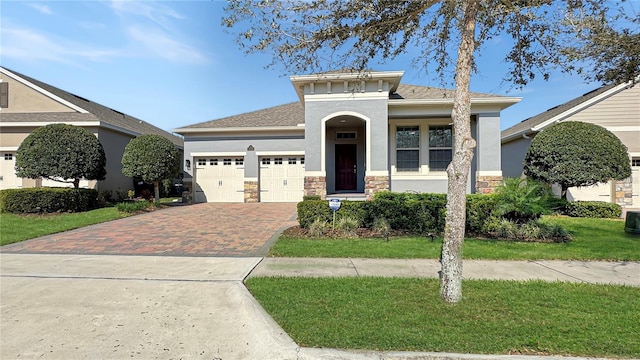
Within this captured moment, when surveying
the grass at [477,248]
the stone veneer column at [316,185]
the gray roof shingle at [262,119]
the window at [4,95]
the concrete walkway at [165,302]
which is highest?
the window at [4,95]

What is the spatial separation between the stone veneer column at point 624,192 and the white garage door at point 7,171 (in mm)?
28697

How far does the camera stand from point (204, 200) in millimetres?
17828

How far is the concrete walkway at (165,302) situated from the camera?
3168 mm

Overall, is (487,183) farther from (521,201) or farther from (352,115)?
(352,115)

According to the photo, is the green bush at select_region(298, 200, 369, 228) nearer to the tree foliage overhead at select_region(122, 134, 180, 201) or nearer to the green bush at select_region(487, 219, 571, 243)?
the green bush at select_region(487, 219, 571, 243)

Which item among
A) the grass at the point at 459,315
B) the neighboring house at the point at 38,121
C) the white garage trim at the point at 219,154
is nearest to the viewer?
the grass at the point at 459,315

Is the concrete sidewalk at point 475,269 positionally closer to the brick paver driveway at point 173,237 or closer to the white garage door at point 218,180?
the brick paver driveway at point 173,237

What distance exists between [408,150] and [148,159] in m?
12.0

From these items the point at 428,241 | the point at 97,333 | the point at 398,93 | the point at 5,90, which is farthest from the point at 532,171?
the point at 5,90

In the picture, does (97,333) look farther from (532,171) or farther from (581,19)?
(532,171)

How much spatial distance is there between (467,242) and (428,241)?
0.93 m

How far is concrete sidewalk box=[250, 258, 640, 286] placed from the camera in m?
5.33

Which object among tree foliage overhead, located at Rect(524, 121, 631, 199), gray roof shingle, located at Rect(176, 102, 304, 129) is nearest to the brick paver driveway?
gray roof shingle, located at Rect(176, 102, 304, 129)

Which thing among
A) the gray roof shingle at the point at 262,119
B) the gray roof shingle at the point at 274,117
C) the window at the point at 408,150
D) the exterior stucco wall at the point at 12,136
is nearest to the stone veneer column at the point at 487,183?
the window at the point at 408,150
